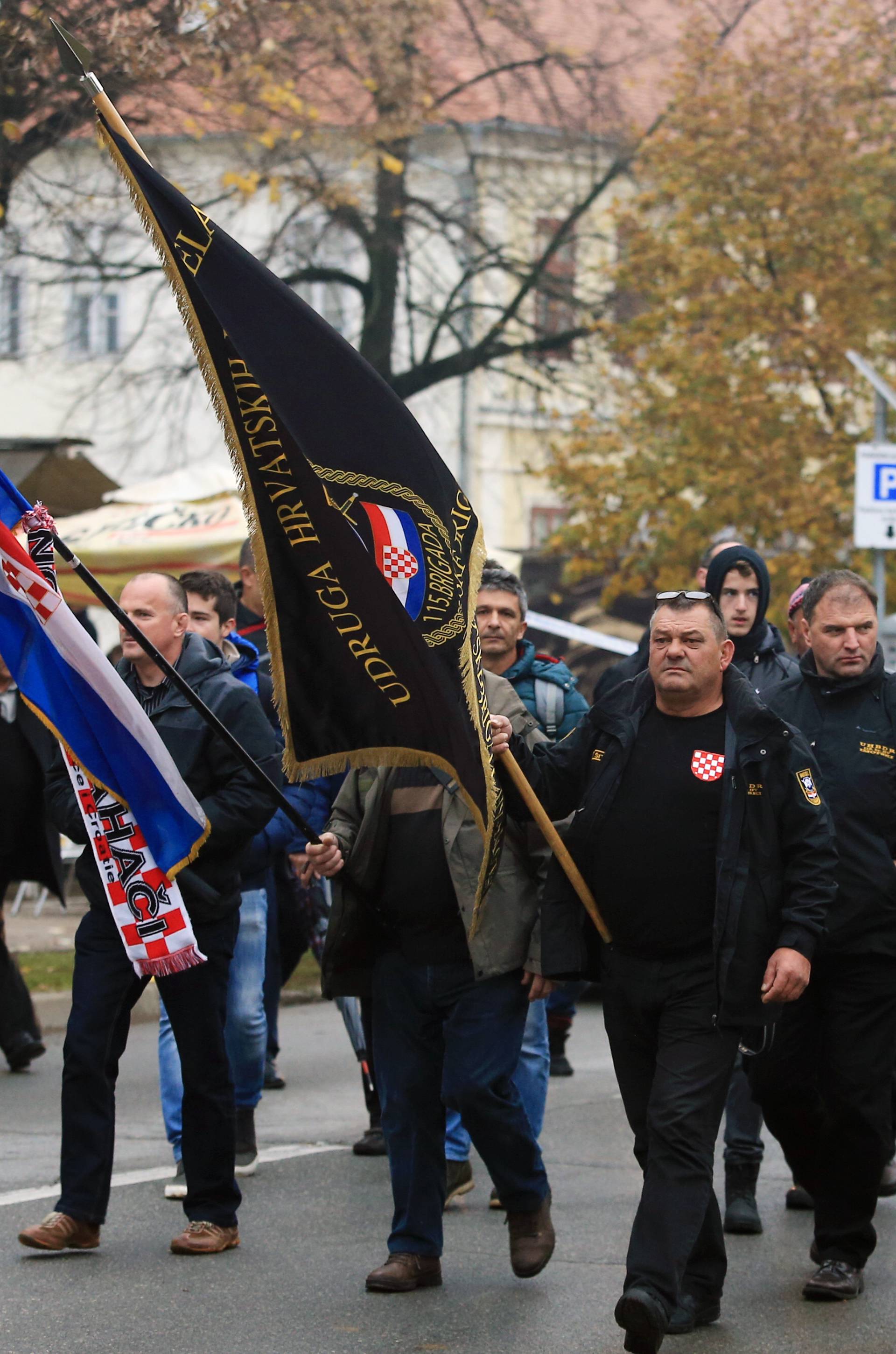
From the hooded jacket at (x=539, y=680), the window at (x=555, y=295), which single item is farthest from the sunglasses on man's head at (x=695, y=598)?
the window at (x=555, y=295)

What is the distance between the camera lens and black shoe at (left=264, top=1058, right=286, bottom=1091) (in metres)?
8.98

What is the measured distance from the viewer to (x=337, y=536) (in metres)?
5.12

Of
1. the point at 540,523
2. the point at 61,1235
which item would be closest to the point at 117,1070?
the point at 61,1235

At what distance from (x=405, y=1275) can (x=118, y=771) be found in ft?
5.30

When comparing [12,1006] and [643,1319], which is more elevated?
[643,1319]

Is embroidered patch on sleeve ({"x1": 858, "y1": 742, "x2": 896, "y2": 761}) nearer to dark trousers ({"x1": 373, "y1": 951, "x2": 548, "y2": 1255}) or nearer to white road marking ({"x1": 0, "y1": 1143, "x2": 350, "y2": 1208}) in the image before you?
dark trousers ({"x1": 373, "y1": 951, "x2": 548, "y2": 1255})

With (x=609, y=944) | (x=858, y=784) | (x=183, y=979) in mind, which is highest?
(x=858, y=784)

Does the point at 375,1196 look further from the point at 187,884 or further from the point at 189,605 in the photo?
the point at 189,605

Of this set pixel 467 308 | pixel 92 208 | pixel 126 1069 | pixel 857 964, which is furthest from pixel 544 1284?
pixel 467 308

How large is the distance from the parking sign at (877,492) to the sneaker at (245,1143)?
858 centimetres

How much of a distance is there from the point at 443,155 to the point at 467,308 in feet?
7.39

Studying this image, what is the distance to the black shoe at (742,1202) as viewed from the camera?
6352 mm

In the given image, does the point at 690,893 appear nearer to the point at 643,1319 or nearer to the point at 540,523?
the point at 643,1319

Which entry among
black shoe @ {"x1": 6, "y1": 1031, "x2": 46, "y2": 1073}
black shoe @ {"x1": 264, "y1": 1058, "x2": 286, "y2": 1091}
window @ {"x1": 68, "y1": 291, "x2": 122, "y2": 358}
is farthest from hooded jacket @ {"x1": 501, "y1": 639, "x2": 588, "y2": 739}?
window @ {"x1": 68, "y1": 291, "x2": 122, "y2": 358}
